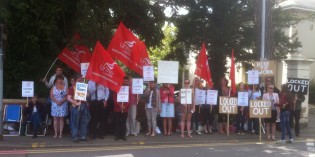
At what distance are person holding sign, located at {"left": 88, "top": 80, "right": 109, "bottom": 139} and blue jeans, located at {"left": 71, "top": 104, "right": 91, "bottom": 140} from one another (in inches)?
12.6

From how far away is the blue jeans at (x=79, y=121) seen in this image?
Answer: 1258 cm

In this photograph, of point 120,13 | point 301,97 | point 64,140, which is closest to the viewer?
point 64,140

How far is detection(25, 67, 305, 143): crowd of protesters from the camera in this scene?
13.0m

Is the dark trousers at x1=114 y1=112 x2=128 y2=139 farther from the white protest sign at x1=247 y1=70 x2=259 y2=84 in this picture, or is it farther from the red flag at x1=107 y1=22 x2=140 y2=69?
the white protest sign at x1=247 y1=70 x2=259 y2=84

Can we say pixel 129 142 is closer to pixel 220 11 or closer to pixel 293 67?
pixel 293 67

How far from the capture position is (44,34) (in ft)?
47.6

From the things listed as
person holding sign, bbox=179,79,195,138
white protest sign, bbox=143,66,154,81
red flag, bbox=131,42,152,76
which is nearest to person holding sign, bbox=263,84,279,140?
person holding sign, bbox=179,79,195,138

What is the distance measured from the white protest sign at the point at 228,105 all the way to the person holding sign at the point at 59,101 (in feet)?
17.2

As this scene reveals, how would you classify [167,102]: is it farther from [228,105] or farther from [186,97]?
[228,105]

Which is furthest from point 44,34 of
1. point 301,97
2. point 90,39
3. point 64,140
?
point 301,97

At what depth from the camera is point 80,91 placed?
12398mm

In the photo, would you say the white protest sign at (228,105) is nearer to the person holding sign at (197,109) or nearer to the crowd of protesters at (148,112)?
the crowd of protesters at (148,112)

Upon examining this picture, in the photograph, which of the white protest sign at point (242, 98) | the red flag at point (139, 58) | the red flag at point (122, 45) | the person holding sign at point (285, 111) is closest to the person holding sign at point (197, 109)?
the white protest sign at point (242, 98)

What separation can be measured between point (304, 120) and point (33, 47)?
1150 centimetres
